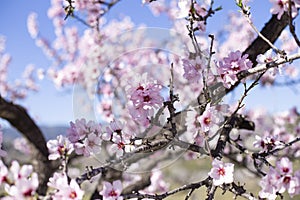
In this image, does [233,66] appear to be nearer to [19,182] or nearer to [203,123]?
[203,123]

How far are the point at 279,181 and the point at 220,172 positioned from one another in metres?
0.24

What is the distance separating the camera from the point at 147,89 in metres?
1.88

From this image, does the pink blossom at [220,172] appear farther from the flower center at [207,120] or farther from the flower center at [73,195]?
the flower center at [73,195]

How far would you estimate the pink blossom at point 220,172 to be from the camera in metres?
1.72

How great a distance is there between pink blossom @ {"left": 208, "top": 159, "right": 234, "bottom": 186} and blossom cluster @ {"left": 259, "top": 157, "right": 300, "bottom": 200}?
0.15 metres

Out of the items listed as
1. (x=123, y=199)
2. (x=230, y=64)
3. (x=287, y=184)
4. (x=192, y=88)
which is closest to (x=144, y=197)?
(x=123, y=199)

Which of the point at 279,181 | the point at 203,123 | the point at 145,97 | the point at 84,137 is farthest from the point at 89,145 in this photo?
the point at 279,181

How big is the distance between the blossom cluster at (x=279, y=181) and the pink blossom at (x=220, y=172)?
0.48ft

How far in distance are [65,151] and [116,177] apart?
6.15 feet

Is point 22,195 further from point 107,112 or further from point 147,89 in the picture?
point 107,112

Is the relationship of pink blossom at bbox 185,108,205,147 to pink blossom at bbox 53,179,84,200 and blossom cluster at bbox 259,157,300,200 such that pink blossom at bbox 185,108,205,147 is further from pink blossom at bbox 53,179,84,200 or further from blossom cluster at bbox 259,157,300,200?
pink blossom at bbox 53,179,84,200

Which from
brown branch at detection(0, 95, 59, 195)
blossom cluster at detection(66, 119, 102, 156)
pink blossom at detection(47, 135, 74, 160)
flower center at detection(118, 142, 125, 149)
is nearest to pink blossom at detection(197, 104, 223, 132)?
flower center at detection(118, 142, 125, 149)

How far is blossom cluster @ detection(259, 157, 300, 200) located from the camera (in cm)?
162

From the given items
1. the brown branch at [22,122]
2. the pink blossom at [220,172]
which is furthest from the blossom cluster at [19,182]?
the brown branch at [22,122]
